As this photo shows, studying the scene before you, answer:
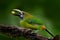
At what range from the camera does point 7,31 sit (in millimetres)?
643

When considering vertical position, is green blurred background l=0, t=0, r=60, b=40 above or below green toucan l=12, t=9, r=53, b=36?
above

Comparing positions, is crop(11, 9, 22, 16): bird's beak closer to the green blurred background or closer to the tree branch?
the tree branch

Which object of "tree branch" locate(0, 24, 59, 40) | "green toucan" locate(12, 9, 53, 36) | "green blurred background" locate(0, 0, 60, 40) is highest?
"green blurred background" locate(0, 0, 60, 40)

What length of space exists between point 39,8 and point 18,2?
0.17 metres

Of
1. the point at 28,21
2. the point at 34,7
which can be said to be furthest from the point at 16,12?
the point at 34,7

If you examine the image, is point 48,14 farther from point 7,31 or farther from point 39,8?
point 7,31

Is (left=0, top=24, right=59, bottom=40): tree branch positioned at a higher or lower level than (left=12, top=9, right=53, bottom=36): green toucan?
lower

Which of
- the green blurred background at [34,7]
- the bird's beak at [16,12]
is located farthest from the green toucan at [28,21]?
the green blurred background at [34,7]

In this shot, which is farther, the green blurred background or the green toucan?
the green blurred background

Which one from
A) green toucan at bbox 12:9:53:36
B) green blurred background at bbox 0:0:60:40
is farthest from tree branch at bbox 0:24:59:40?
green blurred background at bbox 0:0:60:40

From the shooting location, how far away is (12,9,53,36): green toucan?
2.22 ft

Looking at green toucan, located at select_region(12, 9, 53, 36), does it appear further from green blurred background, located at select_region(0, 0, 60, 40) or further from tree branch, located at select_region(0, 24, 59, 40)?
green blurred background, located at select_region(0, 0, 60, 40)

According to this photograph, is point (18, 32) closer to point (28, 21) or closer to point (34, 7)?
point (28, 21)

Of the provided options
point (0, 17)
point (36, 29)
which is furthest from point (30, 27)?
point (0, 17)
